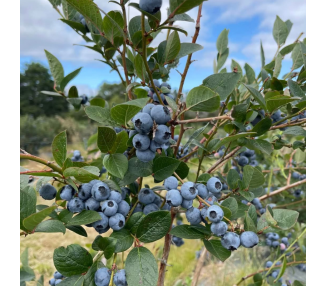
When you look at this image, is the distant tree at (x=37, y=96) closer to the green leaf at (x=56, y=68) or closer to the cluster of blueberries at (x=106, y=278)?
the green leaf at (x=56, y=68)

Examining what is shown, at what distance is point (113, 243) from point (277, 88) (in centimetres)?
57

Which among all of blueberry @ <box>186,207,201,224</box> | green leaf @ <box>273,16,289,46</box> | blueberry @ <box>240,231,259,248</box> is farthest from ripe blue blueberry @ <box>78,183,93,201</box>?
green leaf @ <box>273,16,289,46</box>

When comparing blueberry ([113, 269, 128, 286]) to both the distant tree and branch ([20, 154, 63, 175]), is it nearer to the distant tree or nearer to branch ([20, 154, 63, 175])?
branch ([20, 154, 63, 175])

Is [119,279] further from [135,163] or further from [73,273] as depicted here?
[135,163]

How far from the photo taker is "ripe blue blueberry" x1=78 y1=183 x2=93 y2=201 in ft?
1.70

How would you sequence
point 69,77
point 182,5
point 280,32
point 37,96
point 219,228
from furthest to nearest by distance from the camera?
1. point 37,96
2. point 280,32
3. point 69,77
4. point 219,228
5. point 182,5

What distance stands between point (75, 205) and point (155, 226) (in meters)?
0.17

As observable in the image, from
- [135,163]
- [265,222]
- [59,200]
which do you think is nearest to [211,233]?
[265,222]

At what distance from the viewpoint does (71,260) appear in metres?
0.52

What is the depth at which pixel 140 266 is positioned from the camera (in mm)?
513

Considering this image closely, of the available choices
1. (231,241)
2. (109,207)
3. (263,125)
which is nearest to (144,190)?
(109,207)

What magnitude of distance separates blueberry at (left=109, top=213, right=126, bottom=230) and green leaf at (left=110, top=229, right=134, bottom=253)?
2 cm

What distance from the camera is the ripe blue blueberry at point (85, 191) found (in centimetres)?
52

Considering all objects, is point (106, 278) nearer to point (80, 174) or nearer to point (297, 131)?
point (80, 174)
